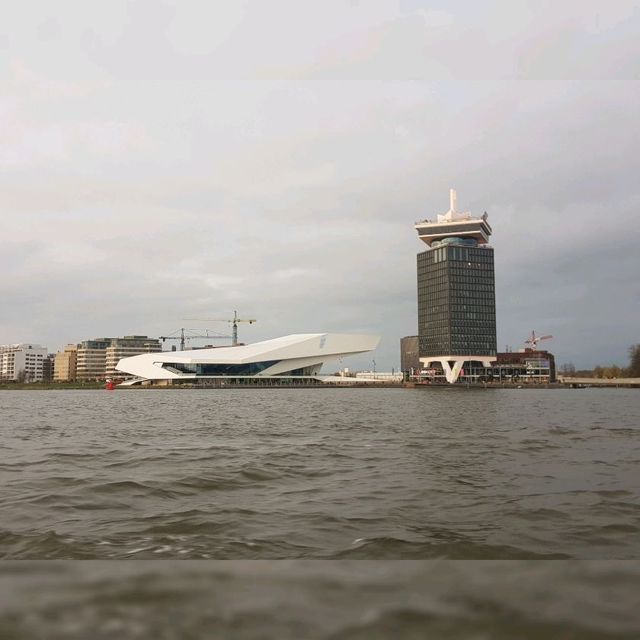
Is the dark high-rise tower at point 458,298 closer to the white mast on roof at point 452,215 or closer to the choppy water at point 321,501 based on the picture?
the white mast on roof at point 452,215

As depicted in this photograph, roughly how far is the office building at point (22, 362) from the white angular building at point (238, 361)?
6069cm

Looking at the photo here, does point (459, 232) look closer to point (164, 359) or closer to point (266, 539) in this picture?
point (164, 359)

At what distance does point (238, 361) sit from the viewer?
82.4 meters

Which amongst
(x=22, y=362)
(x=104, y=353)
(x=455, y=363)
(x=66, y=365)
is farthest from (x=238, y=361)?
(x=22, y=362)

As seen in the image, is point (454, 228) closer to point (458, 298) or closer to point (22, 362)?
point (458, 298)

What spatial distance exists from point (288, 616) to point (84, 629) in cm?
29

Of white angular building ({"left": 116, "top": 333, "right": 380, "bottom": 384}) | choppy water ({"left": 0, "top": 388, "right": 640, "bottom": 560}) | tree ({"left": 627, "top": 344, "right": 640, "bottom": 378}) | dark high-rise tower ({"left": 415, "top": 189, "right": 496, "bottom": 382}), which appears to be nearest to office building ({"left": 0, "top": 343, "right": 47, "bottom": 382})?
white angular building ({"left": 116, "top": 333, "right": 380, "bottom": 384})

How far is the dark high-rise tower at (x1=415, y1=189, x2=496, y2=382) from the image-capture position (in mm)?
94250

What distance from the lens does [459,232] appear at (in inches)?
3836

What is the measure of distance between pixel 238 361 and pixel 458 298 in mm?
36517

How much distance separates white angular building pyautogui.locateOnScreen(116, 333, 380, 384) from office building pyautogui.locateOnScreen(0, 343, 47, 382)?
60.7 meters

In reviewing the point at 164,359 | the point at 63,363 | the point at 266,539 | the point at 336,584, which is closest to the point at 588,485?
the point at 266,539

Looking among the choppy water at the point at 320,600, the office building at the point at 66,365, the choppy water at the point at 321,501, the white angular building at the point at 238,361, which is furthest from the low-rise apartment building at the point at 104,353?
the choppy water at the point at 320,600

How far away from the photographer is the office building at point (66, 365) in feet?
406
